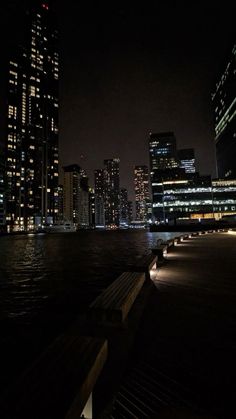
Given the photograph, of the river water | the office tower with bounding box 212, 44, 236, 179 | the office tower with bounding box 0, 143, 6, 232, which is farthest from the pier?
the office tower with bounding box 212, 44, 236, 179

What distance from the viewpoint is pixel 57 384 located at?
254cm

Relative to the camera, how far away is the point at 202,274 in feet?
37.8

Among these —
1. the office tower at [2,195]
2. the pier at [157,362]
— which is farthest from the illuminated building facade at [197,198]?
the pier at [157,362]

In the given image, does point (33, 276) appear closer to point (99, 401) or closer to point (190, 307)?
point (190, 307)

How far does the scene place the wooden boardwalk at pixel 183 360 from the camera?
10.1ft

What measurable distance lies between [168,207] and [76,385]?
164792mm

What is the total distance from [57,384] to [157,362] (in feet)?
7.33

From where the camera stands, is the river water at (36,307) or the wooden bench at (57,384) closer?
the wooden bench at (57,384)

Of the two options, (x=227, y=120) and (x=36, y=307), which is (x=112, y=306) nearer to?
(x=36, y=307)

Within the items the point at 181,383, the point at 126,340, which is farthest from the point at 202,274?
the point at 181,383

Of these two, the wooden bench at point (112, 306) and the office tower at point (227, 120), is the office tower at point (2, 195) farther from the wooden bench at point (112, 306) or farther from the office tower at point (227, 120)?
the wooden bench at point (112, 306)

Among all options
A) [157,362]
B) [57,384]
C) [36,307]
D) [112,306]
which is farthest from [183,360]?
[36,307]

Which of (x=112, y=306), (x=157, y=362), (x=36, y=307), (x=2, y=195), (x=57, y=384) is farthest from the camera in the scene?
(x=2, y=195)

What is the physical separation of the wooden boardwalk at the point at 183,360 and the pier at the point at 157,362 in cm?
1
